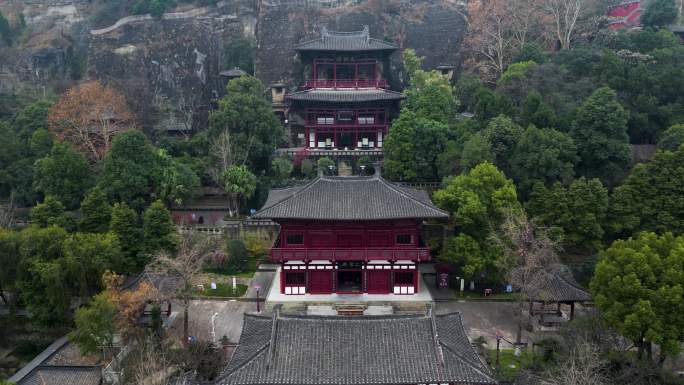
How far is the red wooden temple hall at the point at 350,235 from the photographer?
99.0ft

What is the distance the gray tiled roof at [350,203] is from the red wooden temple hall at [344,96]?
54.6 feet

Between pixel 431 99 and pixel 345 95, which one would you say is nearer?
pixel 431 99

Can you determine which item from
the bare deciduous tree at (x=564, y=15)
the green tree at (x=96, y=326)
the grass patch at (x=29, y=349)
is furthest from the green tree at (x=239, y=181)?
the bare deciduous tree at (x=564, y=15)

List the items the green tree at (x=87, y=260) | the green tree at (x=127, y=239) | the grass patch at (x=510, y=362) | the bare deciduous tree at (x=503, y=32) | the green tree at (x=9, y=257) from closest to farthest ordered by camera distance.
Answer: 1. the grass patch at (x=510, y=362)
2. the green tree at (x=87, y=260)
3. the green tree at (x=9, y=257)
4. the green tree at (x=127, y=239)
5. the bare deciduous tree at (x=503, y=32)

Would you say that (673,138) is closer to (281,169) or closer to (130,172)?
(281,169)

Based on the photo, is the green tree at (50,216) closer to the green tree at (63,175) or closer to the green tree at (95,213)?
the green tree at (95,213)

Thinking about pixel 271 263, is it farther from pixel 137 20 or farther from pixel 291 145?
pixel 137 20

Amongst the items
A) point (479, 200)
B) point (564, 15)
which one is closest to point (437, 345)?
point (479, 200)

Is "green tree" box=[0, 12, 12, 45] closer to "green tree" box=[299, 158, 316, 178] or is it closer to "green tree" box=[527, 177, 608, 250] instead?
"green tree" box=[299, 158, 316, 178]

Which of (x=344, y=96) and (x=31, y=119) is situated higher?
(x=344, y=96)

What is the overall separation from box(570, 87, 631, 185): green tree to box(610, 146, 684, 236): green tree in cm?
303

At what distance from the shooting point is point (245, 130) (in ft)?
143

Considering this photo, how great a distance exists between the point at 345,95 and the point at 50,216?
25.1 m

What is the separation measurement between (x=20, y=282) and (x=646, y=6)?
2216 inches
